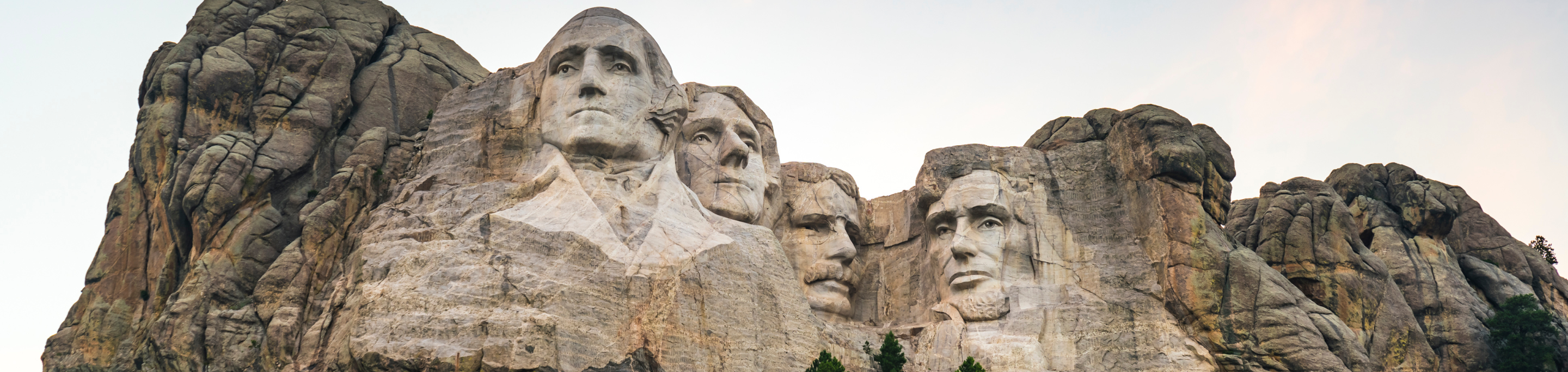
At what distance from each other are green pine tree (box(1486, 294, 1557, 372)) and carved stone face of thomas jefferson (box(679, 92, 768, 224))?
16151 millimetres

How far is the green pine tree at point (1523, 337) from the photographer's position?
29.3m

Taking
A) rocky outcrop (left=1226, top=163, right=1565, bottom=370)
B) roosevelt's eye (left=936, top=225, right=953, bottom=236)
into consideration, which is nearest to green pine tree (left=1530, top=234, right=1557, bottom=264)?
rocky outcrop (left=1226, top=163, right=1565, bottom=370)

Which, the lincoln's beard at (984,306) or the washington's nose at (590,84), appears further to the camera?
the lincoln's beard at (984,306)

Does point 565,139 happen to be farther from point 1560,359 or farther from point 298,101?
point 1560,359

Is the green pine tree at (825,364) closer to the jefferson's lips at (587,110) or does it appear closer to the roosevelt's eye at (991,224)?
the roosevelt's eye at (991,224)

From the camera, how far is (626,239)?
22.4 meters

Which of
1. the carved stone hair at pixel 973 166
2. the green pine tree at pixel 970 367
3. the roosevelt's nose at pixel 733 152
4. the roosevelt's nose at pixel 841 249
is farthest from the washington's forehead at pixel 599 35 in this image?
the green pine tree at pixel 970 367

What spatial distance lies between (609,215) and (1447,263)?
20220 millimetres

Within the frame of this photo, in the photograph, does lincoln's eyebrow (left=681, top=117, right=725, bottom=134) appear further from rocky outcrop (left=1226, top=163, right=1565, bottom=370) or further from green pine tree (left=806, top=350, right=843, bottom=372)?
rocky outcrop (left=1226, top=163, right=1565, bottom=370)

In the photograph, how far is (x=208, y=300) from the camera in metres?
21.8

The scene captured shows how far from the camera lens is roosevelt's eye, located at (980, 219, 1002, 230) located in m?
27.1

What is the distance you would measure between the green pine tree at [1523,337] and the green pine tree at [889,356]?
14.0 m

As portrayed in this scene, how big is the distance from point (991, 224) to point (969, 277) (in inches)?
51.5

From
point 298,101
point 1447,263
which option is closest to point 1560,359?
point 1447,263
